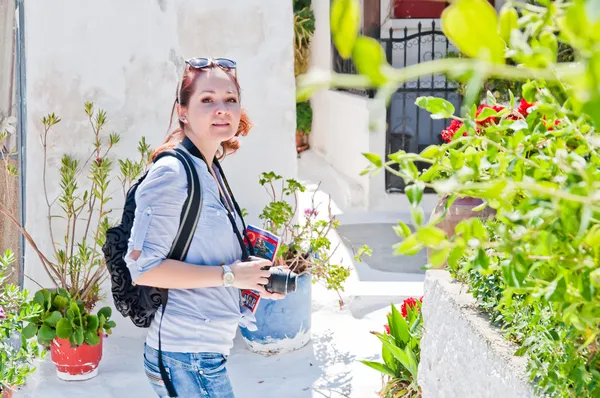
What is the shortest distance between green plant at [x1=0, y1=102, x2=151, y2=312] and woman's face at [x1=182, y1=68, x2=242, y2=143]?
1.93 meters

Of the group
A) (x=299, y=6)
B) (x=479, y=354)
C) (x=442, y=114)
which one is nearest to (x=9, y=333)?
(x=479, y=354)

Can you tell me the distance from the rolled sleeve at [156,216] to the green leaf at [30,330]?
2037 millimetres

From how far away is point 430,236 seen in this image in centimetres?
82

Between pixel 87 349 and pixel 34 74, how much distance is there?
155 cm

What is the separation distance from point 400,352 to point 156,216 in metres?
1.61

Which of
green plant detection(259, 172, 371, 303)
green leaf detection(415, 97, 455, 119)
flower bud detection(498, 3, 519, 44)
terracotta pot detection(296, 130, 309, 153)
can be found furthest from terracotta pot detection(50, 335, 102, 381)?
terracotta pot detection(296, 130, 309, 153)

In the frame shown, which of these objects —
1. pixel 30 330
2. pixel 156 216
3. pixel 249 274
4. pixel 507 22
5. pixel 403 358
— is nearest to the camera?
pixel 507 22

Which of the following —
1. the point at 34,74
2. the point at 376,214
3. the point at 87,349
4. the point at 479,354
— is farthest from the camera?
the point at 376,214

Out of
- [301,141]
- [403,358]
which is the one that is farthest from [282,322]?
[301,141]

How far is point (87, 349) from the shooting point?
422cm

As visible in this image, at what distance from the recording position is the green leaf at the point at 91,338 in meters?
4.14

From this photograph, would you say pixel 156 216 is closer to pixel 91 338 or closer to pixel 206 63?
pixel 206 63

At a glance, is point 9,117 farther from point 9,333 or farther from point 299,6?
point 299,6

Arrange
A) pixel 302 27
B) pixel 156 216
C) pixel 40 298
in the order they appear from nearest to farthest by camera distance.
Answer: pixel 156 216, pixel 40 298, pixel 302 27
